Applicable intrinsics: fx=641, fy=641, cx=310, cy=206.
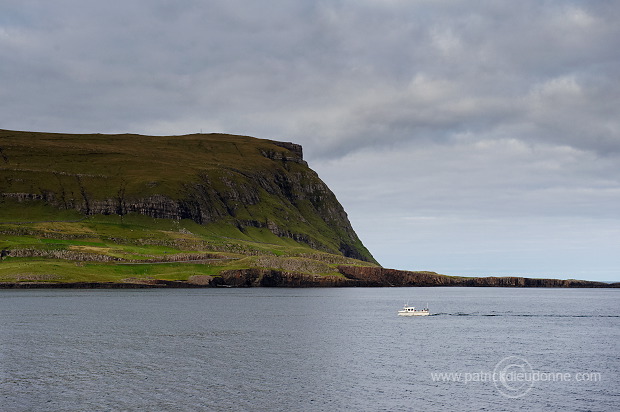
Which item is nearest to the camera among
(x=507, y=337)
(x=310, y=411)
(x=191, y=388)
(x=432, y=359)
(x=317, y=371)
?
(x=310, y=411)

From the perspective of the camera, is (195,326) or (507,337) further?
(195,326)

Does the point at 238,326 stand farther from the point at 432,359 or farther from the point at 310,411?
the point at 310,411

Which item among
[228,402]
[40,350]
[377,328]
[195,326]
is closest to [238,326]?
[195,326]

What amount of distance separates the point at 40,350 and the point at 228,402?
43.9m

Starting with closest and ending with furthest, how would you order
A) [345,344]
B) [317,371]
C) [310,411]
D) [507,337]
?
[310,411] → [317,371] → [345,344] → [507,337]

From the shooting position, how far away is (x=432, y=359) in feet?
312

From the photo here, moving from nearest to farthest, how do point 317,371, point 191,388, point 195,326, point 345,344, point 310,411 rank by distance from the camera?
point 310,411 < point 191,388 < point 317,371 < point 345,344 < point 195,326

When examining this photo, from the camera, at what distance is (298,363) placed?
9012 cm

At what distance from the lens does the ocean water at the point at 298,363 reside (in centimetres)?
6794

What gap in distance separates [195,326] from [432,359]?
2195 inches

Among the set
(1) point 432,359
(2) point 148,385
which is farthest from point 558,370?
(2) point 148,385

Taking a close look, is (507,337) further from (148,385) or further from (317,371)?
(148,385)

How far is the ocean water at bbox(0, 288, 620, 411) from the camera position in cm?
6794

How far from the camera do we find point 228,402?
219 ft
